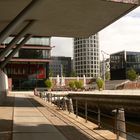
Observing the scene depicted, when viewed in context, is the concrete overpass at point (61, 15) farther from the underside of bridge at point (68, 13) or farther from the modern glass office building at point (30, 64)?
the modern glass office building at point (30, 64)

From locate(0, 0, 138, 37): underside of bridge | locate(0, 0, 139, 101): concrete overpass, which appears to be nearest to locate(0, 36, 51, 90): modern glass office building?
locate(0, 0, 139, 101): concrete overpass

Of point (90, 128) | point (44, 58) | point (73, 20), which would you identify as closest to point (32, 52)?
point (44, 58)

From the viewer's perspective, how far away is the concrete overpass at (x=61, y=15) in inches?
934

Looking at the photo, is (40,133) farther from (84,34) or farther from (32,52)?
(32,52)

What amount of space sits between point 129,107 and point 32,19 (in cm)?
1310

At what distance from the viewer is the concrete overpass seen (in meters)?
23.7

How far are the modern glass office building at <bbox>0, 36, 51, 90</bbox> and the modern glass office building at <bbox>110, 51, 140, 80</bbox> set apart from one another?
41753 millimetres

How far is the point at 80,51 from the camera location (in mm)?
197375

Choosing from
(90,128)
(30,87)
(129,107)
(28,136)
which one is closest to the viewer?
(28,136)

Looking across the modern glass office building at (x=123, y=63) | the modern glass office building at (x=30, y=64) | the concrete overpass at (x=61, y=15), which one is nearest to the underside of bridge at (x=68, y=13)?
the concrete overpass at (x=61, y=15)

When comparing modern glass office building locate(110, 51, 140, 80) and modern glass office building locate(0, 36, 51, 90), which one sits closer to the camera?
modern glass office building locate(0, 36, 51, 90)

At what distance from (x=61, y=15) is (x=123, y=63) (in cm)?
10374

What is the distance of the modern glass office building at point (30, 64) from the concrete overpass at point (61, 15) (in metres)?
53.6

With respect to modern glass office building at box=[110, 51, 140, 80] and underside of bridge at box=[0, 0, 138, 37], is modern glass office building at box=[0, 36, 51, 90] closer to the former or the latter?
modern glass office building at box=[110, 51, 140, 80]
